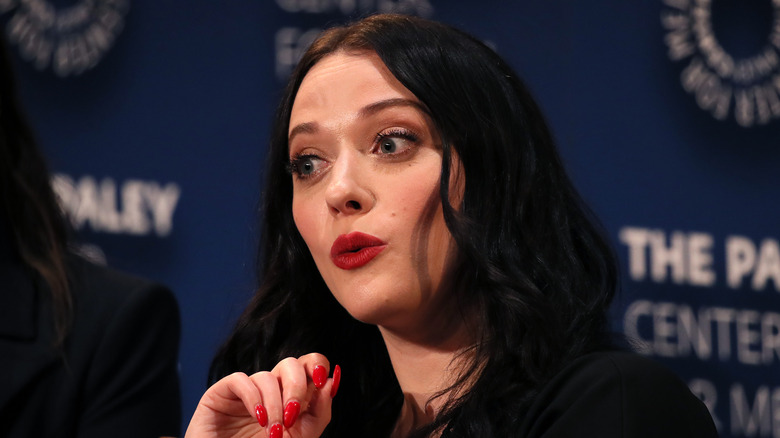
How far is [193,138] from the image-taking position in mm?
3016

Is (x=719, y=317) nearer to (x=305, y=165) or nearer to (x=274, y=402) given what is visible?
(x=305, y=165)

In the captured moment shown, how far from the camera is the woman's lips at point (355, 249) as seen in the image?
1.64 m

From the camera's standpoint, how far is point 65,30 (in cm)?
302

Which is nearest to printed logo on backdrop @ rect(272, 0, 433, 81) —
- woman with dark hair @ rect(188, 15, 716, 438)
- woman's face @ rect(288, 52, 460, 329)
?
woman with dark hair @ rect(188, 15, 716, 438)

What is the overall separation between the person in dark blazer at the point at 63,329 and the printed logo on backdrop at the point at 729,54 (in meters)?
1.58

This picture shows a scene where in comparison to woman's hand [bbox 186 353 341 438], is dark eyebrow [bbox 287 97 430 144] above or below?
above

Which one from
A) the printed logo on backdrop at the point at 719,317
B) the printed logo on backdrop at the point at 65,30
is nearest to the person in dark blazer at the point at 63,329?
the printed logo on backdrop at the point at 65,30

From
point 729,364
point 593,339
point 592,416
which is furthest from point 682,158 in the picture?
point 592,416

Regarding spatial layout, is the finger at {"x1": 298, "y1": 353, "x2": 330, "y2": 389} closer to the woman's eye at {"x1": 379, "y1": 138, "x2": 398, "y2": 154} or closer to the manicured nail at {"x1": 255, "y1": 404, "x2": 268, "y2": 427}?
the manicured nail at {"x1": 255, "y1": 404, "x2": 268, "y2": 427}

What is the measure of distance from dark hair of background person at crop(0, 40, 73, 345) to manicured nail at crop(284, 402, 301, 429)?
78 cm

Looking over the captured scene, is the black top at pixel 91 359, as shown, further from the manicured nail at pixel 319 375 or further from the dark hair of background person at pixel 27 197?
the manicured nail at pixel 319 375

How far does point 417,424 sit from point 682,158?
150cm

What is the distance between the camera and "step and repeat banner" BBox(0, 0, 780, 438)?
115 inches

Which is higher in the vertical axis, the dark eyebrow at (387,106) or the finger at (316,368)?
the dark eyebrow at (387,106)
